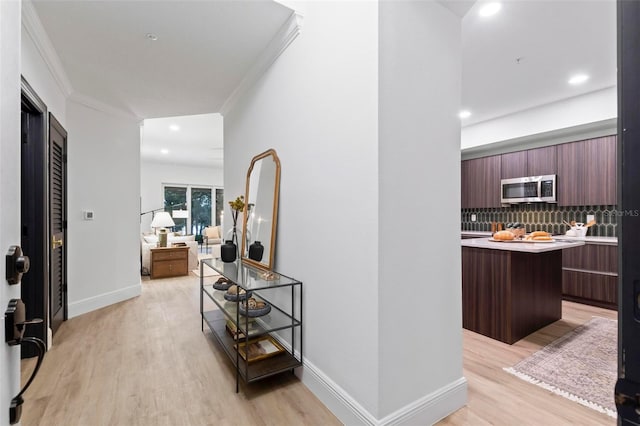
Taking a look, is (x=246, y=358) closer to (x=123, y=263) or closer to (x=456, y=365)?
(x=456, y=365)

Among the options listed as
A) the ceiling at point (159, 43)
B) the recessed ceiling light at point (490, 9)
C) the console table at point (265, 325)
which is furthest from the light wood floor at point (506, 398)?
the ceiling at point (159, 43)

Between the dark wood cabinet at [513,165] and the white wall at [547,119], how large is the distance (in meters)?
0.36

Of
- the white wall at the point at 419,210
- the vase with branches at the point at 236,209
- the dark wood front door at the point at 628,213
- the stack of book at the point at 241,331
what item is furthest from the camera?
the vase with branches at the point at 236,209

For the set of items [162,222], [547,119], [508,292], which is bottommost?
[508,292]

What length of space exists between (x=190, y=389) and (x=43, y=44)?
289cm

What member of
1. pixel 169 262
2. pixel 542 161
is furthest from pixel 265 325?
pixel 542 161

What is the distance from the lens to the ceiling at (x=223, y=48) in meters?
2.14

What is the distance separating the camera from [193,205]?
1011cm

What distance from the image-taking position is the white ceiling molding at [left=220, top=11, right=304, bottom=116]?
2162mm

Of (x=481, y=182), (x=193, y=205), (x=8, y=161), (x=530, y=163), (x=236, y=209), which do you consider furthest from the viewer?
(x=193, y=205)

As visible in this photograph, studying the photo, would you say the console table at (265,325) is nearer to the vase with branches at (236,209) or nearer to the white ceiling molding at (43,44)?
the vase with branches at (236,209)

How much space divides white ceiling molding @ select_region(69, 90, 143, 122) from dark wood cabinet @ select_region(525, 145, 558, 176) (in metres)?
5.88

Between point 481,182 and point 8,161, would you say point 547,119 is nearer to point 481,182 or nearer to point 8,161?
point 481,182

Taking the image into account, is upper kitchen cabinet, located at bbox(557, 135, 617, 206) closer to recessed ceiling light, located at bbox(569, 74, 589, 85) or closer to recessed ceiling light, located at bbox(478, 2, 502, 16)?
recessed ceiling light, located at bbox(569, 74, 589, 85)
